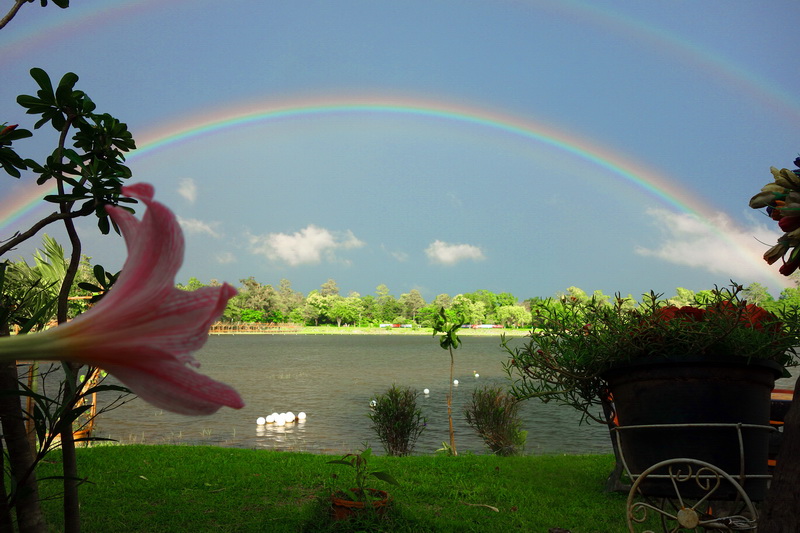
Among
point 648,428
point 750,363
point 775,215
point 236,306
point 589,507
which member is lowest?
point 589,507

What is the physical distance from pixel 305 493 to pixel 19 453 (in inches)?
125

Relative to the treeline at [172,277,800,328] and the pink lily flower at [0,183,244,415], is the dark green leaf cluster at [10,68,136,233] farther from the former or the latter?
the treeline at [172,277,800,328]

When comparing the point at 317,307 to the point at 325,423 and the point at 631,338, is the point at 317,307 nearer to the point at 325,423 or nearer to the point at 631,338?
the point at 325,423

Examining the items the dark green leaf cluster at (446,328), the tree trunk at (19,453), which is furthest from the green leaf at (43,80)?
the dark green leaf cluster at (446,328)

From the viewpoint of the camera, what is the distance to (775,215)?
154cm

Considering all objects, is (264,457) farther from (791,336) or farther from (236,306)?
(236,306)

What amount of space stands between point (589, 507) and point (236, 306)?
9942 cm

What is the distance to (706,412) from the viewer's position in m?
1.84

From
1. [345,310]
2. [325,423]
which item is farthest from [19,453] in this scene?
[345,310]

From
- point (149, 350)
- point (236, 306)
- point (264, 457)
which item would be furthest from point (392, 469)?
point (236, 306)

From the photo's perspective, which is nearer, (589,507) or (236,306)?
(589,507)

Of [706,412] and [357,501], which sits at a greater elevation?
[706,412]

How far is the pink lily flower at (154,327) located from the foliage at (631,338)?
180 centimetres

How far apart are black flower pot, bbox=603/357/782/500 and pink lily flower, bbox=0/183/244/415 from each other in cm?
182
